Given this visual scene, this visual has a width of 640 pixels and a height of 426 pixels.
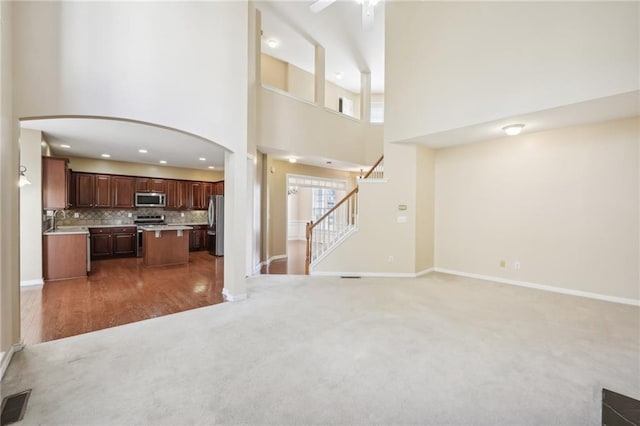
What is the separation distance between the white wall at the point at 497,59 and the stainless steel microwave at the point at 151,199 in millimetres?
6809

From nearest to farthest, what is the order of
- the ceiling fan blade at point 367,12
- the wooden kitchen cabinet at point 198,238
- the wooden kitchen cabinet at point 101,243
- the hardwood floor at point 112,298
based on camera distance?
the hardwood floor at point 112,298, the ceiling fan blade at point 367,12, the wooden kitchen cabinet at point 101,243, the wooden kitchen cabinet at point 198,238

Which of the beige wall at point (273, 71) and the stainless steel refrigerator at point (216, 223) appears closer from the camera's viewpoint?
the beige wall at point (273, 71)

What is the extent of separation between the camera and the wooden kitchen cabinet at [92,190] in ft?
23.9

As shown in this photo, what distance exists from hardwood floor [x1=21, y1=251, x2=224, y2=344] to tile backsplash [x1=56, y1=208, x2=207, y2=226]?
2.08 meters

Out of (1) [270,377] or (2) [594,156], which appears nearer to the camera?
(1) [270,377]

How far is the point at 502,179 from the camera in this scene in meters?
5.25

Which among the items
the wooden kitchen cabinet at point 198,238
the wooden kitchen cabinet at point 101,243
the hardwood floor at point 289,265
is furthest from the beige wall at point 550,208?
the wooden kitchen cabinet at point 101,243

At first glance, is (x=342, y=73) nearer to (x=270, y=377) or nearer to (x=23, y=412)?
(x=270, y=377)

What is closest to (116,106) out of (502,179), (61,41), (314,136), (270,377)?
(61,41)

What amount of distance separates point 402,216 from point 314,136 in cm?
289

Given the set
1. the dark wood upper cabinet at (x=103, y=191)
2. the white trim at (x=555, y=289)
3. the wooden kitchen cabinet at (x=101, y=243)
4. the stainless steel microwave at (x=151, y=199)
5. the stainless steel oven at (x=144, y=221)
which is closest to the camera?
the white trim at (x=555, y=289)

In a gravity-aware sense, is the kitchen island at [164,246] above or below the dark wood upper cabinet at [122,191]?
below

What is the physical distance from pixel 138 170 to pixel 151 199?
0.92 meters

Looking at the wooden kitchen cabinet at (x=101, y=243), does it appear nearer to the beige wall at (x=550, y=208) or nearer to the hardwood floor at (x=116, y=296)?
the hardwood floor at (x=116, y=296)
